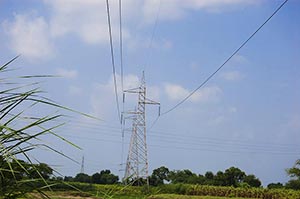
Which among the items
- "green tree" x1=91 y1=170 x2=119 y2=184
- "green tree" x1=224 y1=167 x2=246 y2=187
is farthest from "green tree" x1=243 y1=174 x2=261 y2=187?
"green tree" x1=91 y1=170 x2=119 y2=184

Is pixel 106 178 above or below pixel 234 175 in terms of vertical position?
below

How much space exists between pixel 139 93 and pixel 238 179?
2686cm

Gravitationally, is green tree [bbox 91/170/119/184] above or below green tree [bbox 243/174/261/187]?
below

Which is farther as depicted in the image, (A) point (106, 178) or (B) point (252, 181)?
(B) point (252, 181)

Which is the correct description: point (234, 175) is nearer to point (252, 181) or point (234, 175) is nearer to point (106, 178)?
point (252, 181)

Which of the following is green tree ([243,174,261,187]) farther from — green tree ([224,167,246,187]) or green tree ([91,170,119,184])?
green tree ([91,170,119,184])

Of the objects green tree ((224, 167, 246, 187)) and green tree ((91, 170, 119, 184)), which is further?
green tree ((224, 167, 246, 187))

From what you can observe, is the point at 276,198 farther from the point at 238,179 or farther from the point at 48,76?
the point at 48,76

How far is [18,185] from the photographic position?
1053mm

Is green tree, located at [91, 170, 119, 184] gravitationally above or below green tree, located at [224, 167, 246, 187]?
below

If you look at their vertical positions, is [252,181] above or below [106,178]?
above

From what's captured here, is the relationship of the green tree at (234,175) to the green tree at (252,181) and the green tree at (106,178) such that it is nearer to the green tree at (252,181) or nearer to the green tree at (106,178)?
the green tree at (252,181)

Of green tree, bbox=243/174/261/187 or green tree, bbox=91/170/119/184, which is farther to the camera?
green tree, bbox=243/174/261/187

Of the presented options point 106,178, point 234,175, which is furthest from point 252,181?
point 106,178
